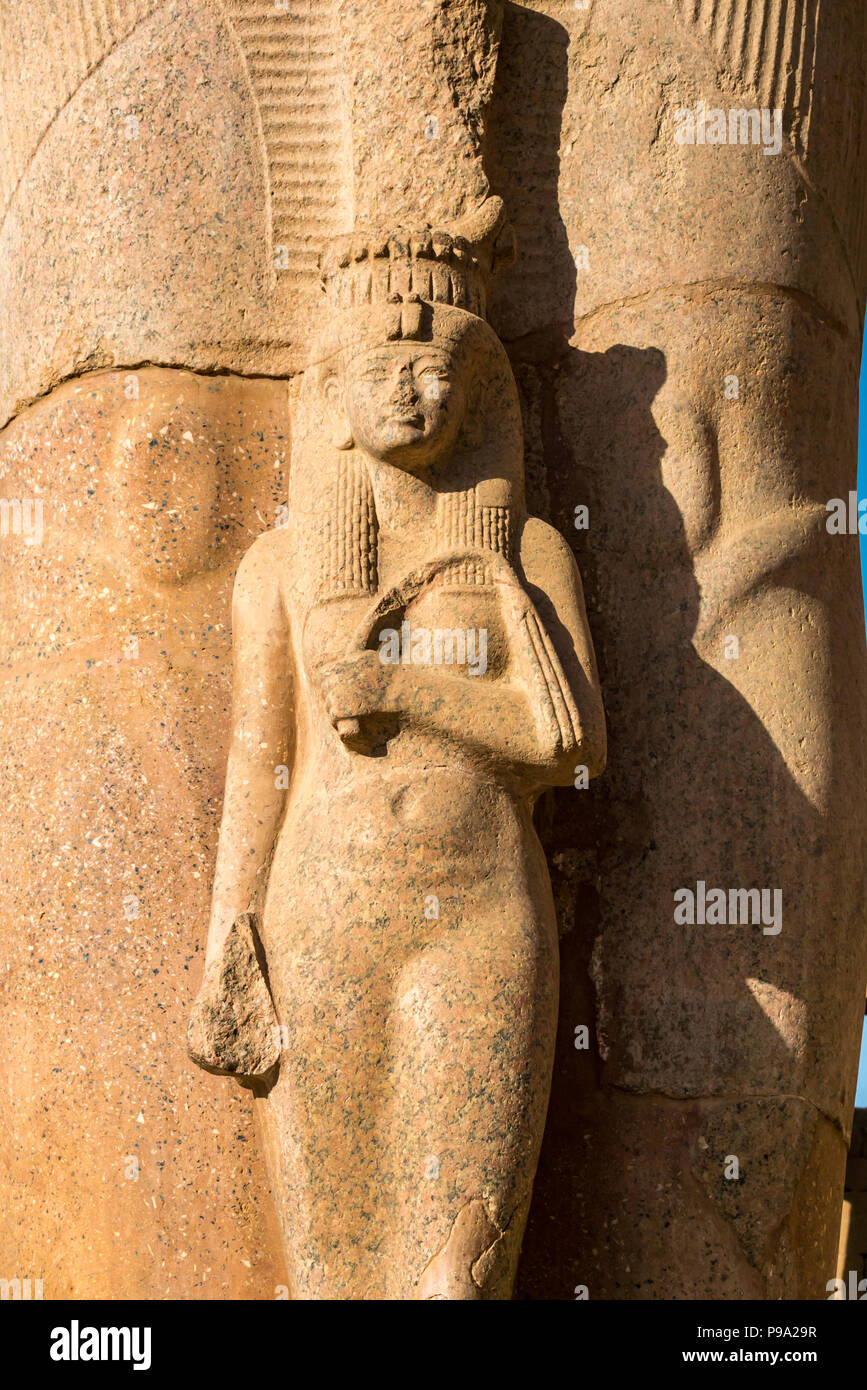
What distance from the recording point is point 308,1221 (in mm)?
4352

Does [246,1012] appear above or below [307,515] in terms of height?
below

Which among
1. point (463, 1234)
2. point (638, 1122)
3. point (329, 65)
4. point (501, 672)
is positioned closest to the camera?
point (463, 1234)

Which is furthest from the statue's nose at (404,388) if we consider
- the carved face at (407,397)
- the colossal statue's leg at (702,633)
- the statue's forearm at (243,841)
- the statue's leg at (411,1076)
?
the statue's leg at (411,1076)

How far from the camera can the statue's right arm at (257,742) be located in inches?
181

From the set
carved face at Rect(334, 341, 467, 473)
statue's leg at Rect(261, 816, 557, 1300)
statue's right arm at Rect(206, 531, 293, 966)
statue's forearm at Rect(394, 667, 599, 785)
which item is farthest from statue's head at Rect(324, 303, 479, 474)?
statue's leg at Rect(261, 816, 557, 1300)

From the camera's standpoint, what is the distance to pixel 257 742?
4664 millimetres

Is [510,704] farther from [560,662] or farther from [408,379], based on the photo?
[408,379]

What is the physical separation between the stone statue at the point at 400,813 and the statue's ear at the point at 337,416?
0.01m

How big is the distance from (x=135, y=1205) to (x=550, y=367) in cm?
240

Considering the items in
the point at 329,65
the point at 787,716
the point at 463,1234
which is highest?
the point at 329,65

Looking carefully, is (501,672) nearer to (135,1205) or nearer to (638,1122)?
(638,1122)

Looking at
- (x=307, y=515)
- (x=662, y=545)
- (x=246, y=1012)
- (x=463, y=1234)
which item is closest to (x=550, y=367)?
(x=662, y=545)

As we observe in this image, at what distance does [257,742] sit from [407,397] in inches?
35.0

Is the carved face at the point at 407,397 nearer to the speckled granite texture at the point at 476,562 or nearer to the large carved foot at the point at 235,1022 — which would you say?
the speckled granite texture at the point at 476,562
